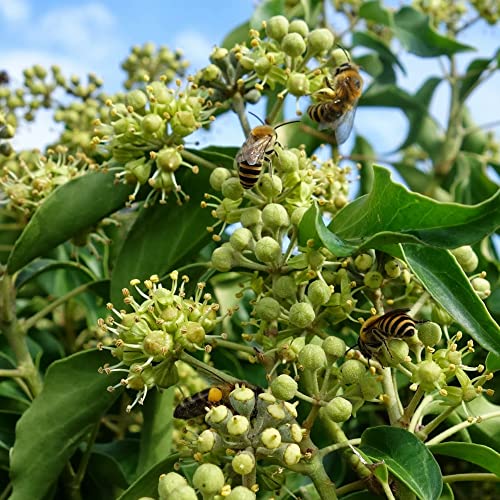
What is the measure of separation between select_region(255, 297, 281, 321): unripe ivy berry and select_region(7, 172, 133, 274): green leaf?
2.92ft

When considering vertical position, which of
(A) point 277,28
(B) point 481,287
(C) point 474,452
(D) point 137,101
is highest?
(A) point 277,28

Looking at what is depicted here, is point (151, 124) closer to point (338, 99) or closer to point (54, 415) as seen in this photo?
point (338, 99)

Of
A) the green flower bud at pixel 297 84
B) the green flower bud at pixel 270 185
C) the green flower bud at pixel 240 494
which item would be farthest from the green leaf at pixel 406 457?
the green flower bud at pixel 297 84

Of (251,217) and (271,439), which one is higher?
(251,217)

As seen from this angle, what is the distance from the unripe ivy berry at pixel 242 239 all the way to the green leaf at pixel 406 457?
0.62m

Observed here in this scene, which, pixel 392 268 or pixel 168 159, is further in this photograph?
pixel 168 159

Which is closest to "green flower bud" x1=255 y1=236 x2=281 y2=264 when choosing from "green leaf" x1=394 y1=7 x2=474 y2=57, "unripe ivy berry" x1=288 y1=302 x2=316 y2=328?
"unripe ivy berry" x1=288 y1=302 x2=316 y2=328

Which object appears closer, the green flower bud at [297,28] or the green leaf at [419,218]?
the green leaf at [419,218]

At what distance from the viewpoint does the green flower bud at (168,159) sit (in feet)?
9.50

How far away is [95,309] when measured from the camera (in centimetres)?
405

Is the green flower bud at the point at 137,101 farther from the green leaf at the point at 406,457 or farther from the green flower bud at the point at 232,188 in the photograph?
the green leaf at the point at 406,457

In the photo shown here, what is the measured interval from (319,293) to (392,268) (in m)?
0.25

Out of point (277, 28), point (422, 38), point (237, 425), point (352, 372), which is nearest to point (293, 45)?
point (277, 28)

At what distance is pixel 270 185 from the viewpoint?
2.54 metres
